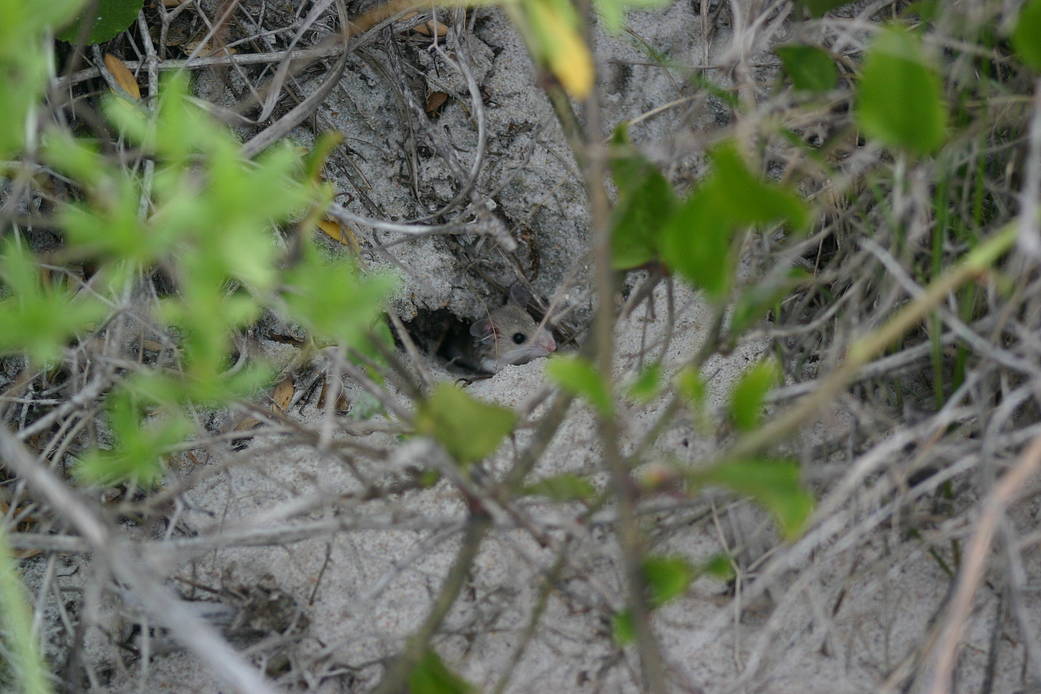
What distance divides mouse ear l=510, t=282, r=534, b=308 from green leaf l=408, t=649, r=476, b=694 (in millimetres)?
1967

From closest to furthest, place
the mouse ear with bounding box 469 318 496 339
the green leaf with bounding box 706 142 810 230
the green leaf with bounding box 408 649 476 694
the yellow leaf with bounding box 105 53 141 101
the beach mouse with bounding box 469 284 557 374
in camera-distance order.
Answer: the green leaf with bounding box 706 142 810 230 → the green leaf with bounding box 408 649 476 694 → the yellow leaf with bounding box 105 53 141 101 → the beach mouse with bounding box 469 284 557 374 → the mouse ear with bounding box 469 318 496 339

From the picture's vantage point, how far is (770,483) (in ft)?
3.70

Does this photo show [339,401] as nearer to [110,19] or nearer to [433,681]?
[110,19]

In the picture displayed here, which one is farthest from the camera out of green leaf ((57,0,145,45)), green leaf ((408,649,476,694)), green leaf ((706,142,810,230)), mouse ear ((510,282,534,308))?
mouse ear ((510,282,534,308))

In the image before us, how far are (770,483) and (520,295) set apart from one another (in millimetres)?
2266

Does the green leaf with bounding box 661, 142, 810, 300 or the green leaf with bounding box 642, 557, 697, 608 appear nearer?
the green leaf with bounding box 661, 142, 810, 300

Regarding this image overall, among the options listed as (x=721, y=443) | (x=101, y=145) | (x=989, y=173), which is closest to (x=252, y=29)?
(x=101, y=145)

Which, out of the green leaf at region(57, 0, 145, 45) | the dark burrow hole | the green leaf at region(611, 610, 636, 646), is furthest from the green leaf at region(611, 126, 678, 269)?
the dark burrow hole

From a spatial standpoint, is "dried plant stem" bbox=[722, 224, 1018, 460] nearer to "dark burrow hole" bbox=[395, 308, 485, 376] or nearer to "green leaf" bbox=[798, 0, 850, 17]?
"green leaf" bbox=[798, 0, 850, 17]

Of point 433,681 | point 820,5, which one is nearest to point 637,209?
point 820,5

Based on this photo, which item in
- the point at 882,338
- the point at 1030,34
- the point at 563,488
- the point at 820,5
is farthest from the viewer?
the point at 820,5

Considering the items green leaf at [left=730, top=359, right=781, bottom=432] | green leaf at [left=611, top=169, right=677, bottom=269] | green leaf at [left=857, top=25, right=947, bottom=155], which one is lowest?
green leaf at [left=730, top=359, right=781, bottom=432]

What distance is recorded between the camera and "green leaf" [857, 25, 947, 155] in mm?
1154

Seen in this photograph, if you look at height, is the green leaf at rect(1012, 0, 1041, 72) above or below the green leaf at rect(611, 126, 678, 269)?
above
